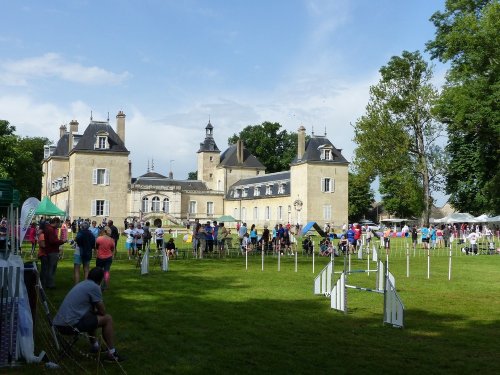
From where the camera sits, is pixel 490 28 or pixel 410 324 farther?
pixel 490 28

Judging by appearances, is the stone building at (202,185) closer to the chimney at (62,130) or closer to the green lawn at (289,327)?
the chimney at (62,130)

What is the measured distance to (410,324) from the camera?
10500 mm

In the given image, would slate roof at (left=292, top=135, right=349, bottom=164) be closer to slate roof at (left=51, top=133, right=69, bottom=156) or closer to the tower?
the tower

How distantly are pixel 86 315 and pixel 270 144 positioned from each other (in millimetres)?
77505

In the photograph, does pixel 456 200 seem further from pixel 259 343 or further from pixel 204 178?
pixel 259 343

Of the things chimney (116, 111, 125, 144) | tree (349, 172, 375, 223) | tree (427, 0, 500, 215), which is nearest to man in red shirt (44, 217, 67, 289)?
tree (427, 0, 500, 215)

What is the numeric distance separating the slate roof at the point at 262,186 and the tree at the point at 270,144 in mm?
10106

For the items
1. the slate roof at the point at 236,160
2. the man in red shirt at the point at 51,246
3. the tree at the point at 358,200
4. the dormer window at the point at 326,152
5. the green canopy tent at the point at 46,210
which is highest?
the slate roof at the point at 236,160

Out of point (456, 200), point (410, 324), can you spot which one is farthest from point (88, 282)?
point (456, 200)

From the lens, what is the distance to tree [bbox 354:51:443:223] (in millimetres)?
45531

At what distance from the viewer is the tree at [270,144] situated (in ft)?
277

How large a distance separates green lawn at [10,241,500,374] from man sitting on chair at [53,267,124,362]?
1.40 ft

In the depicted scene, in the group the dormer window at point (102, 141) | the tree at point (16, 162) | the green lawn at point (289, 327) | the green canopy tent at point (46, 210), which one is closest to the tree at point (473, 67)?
the green lawn at point (289, 327)

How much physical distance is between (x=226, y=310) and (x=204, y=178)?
6957 centimetres
